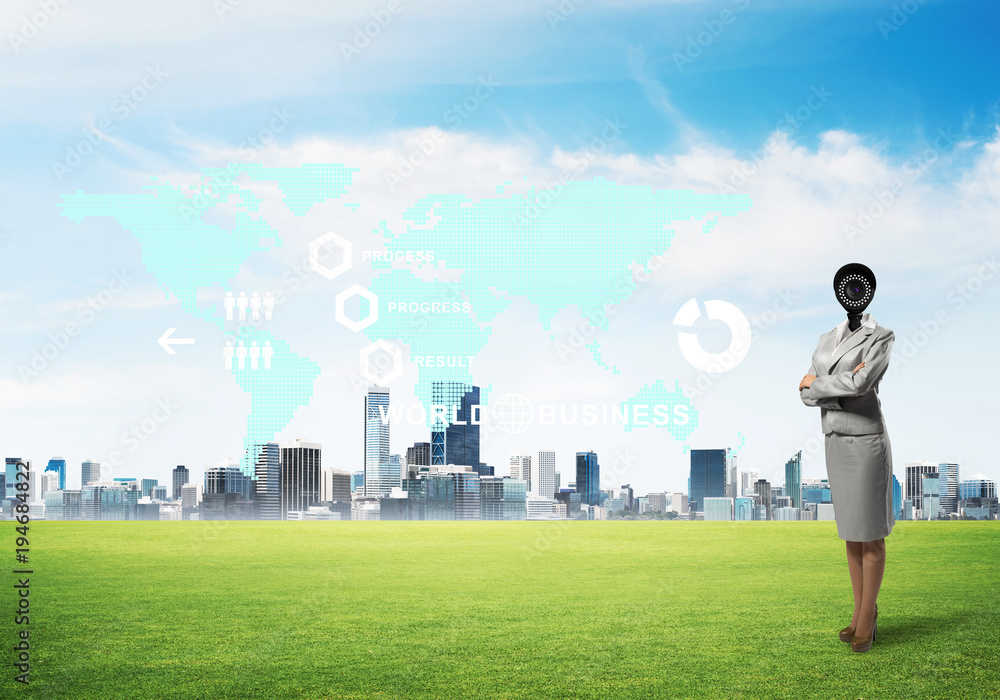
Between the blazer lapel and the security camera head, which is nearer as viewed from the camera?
the blazer lapel

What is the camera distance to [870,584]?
6480 mm

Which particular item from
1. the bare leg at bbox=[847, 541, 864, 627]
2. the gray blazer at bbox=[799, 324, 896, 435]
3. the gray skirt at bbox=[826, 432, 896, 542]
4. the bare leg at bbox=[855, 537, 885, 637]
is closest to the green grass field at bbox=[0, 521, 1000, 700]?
the bare leg at bbox=[855, 537, 885, 637]

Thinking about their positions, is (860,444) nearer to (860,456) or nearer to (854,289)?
(860,456)

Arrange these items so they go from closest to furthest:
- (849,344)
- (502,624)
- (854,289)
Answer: (849,344), (854,289), (502,624)

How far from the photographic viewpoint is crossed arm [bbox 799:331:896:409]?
6.22 meters

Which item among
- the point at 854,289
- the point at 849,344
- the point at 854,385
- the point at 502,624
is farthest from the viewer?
the point at 502,624

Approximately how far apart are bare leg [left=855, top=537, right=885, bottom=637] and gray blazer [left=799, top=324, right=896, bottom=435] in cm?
99

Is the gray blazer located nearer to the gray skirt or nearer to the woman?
the woman

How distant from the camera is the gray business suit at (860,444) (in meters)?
6.39

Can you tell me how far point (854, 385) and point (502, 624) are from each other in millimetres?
3966

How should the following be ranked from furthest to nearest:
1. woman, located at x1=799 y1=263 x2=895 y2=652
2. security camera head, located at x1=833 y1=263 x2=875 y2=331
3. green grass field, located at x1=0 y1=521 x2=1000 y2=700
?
security camera head, located at x1=833 y1=263 x2=875 y2=331 < woman, located at x1=799 y1=263 x2=895 y2=652 < green grass field, located at x1=0 y1=521 x2=1000 y2=700

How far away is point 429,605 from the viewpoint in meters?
8.91

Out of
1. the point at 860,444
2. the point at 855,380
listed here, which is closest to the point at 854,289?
the point at 855,380

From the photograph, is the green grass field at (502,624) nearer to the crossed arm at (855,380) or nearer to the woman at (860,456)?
the woman at (860,456)
